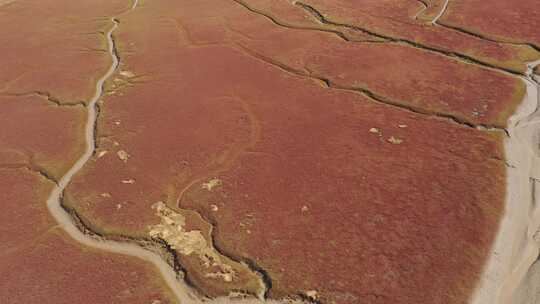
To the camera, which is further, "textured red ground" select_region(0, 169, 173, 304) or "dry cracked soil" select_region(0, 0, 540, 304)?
"dry cracked soil" select_region(0, 0, 540, 304)

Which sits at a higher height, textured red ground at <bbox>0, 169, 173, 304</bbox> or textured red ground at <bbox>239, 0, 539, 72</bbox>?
textured red ground at <bbox>239, 0, 539, 72</bbox>

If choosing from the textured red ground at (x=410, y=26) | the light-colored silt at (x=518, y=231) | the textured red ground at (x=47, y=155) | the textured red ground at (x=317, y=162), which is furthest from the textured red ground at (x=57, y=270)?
the textured red ground at (x=410, y=26)

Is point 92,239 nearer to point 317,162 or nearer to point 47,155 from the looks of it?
point 47,155

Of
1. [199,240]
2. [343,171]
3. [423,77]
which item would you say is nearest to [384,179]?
[343,171]

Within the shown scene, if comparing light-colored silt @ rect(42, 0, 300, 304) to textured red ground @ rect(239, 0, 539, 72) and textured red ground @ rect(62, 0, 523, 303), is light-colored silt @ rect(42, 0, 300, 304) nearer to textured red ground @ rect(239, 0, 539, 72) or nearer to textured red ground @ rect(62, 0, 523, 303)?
textured red ground @ rect(62, 0, 523, 303)

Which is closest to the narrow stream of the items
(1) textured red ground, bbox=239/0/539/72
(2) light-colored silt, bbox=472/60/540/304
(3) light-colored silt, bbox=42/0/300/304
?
(3) light-colored silt, bbox=42/0/300/304

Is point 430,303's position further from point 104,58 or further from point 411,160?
point 104,58
